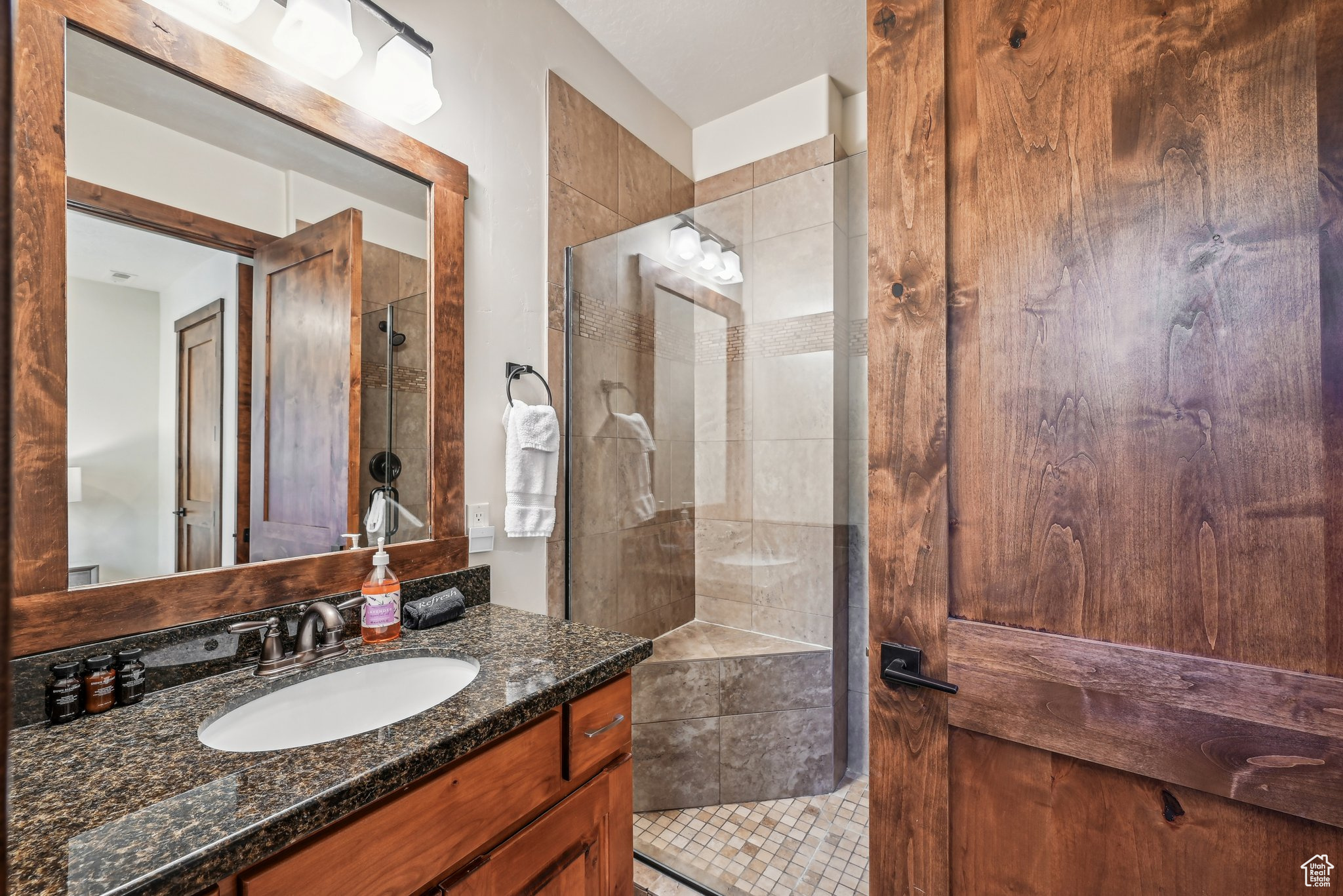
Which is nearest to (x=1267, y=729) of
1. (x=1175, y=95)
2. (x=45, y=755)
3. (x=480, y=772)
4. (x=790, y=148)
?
(x=1175, y=95)

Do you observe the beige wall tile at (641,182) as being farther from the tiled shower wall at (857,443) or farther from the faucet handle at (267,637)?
the faucet handle at (267,637)

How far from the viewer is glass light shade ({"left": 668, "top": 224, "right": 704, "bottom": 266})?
2082 mm

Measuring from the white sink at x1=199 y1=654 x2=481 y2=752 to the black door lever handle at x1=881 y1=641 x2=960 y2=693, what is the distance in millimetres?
782

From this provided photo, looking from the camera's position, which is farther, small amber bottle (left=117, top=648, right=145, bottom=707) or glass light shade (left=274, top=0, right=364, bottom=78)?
glass light shade (left=274, top=0, right=364, bottom=78)

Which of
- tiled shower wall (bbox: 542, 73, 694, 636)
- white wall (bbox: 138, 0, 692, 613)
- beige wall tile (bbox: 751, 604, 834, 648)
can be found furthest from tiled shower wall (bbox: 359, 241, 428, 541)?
beige wall tile (bbox: 751, 604, 834, 648)

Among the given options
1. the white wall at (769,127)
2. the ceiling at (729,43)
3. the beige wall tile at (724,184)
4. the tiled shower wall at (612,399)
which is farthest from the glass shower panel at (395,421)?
the white wall at (769,127)

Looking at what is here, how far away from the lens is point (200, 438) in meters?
1.15

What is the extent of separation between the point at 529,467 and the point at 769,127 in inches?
69.0

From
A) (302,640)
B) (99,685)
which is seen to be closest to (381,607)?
(302,640)

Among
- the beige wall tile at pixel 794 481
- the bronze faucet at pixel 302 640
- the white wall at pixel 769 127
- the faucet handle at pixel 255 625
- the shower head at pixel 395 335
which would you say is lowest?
the bronze faucet at pixel 302 640

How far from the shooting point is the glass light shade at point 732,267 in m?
2.05

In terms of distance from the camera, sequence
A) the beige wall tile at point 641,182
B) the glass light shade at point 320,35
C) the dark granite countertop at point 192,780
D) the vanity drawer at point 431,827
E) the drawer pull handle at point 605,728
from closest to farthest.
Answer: the dark granite countertop at point 192,780 < the vanity drawer at point 431,827 < the drawer pull handle at point 605,728 < the glass light shade at point 320,35 < the beige wall tile at point 641,182

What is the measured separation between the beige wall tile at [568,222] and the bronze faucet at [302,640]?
117cm

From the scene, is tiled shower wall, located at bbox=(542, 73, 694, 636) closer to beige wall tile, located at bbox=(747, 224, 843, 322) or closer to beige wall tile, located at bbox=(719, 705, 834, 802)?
beige wall tile, located at bbox=(747, 224, 843, 322)
